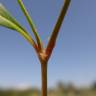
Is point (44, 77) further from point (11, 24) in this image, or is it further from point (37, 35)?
point (11, 24)

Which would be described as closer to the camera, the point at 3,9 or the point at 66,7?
the point at 66,7

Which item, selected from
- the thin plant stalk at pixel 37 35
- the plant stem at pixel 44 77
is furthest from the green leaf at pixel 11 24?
the plant stem at pixel 44 77

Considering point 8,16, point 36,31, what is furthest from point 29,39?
point 8,16

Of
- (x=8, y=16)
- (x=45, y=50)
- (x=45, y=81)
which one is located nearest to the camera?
(x=45, y=81)

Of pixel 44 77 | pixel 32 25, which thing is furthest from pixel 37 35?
pixel 44 77

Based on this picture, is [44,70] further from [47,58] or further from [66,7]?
[66,7]

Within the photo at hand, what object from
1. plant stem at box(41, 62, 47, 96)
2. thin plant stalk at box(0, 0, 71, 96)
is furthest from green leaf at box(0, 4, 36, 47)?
plant stem at box(41, 62, 47, 96)

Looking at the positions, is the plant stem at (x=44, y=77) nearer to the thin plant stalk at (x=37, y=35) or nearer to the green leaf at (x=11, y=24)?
the thin plant stalk at (x=37, y=35)

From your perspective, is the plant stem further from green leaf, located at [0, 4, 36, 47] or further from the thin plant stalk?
green leaf, located at [0, 4, 36, 47]
